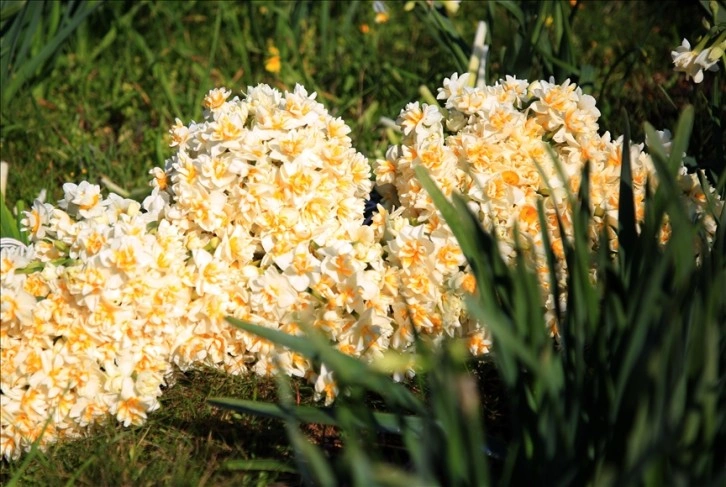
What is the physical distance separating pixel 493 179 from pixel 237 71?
6.54 feet

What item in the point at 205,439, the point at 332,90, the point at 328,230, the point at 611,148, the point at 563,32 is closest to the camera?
the point at 205,439

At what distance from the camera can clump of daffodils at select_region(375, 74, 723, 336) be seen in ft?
6.38

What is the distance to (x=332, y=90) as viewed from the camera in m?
3.69

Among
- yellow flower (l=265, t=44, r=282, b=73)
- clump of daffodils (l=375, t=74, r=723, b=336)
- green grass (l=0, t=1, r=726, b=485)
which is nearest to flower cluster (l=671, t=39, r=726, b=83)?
clump of daffodils (l=375, t=74, r=723, b=336)

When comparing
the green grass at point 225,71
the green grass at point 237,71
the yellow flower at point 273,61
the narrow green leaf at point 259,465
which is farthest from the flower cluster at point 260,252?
the yellow flower at point 273,61

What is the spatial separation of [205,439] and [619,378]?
825 mm

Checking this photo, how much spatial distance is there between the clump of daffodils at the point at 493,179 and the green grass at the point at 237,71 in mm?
440

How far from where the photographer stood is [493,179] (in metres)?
2.04

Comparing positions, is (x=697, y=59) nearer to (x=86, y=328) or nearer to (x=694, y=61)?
(x=694, y=61)

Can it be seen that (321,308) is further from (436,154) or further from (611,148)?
(611,148)

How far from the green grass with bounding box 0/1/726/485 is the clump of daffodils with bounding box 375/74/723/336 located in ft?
1.44

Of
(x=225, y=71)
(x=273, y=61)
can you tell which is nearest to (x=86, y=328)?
(x=273, y=61)

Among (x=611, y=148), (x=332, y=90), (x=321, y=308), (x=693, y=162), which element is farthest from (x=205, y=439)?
(x=332, y=90)

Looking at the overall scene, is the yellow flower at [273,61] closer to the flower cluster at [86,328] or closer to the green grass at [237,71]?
the green grass at [237,71]
